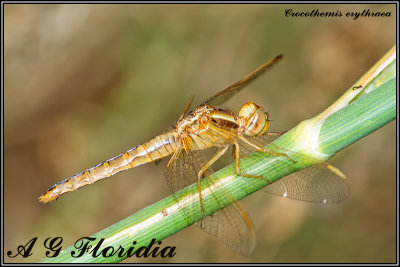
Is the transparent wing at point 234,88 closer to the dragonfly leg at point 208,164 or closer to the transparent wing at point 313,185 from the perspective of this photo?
the dragonfly leg at point 208,164

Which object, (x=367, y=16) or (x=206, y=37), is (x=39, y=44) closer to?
(x=206, y=37)

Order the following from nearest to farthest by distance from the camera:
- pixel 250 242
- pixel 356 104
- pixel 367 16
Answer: pixel 356 104 < pixel 250 242 < pixel 367 16

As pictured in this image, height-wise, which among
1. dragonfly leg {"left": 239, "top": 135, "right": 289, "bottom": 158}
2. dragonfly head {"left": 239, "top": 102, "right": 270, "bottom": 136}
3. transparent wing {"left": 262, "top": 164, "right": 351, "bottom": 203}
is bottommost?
transparent wing {"left": 262, "top": 164, "right": 351, "bottom": 203}

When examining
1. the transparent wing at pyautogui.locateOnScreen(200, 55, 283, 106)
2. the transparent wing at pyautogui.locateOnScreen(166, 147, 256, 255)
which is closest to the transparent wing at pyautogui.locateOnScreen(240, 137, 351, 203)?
the transparent wing at pyautogui.locateOnScreen(166, 147, 256, 255)

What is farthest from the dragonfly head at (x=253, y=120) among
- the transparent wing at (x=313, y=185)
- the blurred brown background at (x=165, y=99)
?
the blurred brown background at (x=165, y=99)

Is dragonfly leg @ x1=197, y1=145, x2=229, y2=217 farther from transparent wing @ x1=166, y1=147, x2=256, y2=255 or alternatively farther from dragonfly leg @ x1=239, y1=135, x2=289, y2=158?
dragonfly leg @ x1=239, y1=135, x2=289, y2=158

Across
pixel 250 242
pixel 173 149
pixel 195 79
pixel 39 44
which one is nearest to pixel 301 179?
pixel 250 242

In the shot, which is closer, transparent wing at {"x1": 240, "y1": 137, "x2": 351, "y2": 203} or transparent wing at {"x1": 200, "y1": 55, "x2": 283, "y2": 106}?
transparent wing at {"x1": 240, "y1": 137, "x2": 351, "y2": 203}
